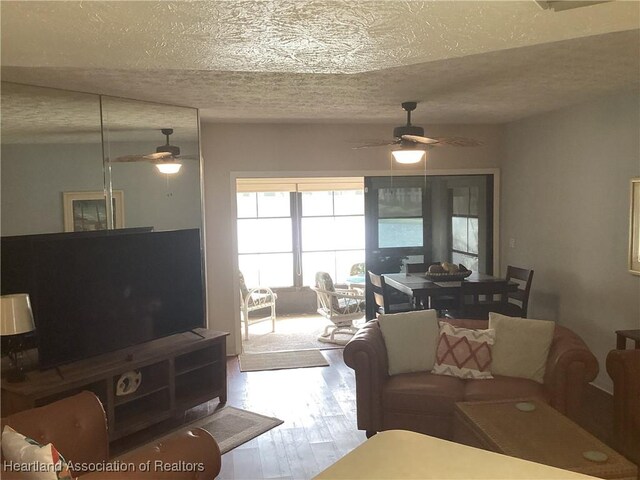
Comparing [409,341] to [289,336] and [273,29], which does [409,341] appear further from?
[289,336]

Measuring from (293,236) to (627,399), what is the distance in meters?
5.95

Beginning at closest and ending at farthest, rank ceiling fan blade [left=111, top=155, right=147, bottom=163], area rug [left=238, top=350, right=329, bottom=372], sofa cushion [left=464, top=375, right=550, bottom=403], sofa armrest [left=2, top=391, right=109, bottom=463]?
sofa armrest [left=2, top=391, right=109, bottom=463] → sofa cushion [left=464, top=375, right=550, bottom=403] → ceiling fan blade [left=111, top=155, right=147, bottom=163] → area rug [left=238, top=350, right=329, bottom=372]

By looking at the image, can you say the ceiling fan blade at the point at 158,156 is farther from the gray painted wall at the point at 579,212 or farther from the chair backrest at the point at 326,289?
the gray painted wall at the point at 579,212

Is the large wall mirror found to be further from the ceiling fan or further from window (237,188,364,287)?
window (237,188,364,287)

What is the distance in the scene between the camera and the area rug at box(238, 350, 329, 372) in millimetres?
5863

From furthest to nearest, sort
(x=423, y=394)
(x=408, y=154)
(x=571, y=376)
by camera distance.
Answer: (x=408, y=154)
(x=423, y=394)
(x=571, y=376)

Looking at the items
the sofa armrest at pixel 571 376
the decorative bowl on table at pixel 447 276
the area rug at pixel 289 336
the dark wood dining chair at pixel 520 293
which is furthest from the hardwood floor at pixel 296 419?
the dark wood dining chair at pixel 520 293

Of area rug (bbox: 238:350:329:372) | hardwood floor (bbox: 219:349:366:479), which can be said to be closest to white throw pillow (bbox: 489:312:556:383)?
hardwood floor (bbox: 219:349:366:479)

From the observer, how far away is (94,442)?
107 inches

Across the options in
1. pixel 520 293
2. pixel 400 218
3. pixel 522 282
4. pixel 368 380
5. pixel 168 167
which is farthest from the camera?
pixel 400 218

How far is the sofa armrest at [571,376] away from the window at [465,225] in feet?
10.5

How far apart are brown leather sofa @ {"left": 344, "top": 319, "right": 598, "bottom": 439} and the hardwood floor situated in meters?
0.33

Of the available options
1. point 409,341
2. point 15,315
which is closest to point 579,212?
point 409,341

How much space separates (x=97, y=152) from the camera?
4.42m
